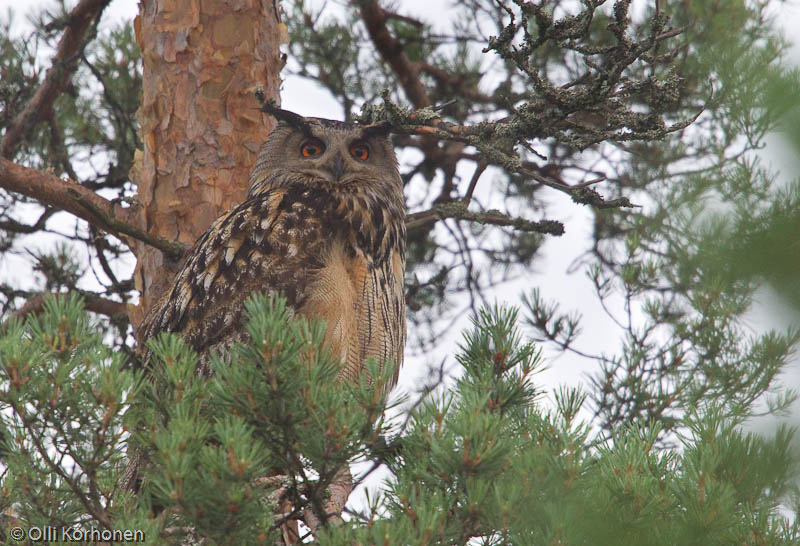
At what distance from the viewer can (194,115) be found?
2916 millimetres

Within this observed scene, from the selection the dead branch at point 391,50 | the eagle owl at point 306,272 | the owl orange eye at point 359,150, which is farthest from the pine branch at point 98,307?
the dead branch at point 391,50

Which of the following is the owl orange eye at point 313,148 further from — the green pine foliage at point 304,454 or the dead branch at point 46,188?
the green pine foliage at point 304,454

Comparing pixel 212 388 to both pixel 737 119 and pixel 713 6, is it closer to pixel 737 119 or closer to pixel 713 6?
pixel 737 119

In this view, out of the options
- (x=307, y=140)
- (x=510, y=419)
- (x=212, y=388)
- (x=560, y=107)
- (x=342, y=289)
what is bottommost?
(x=510, y=419)

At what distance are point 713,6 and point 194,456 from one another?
125 inches

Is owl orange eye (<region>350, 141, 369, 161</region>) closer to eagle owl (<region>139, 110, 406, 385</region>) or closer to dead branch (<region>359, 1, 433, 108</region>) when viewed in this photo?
eagle owl (<region>139, 110, 406, 385</region>)

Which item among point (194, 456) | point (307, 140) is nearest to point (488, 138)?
point (307, 140)

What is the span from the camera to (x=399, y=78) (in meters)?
3.82

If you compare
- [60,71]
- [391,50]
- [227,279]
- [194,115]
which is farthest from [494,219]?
[60,71]

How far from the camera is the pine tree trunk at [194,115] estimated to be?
2857 millimetres

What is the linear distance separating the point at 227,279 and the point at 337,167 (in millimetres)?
668

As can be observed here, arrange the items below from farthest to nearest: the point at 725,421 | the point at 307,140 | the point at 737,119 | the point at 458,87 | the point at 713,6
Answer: the point at 458,87 < the point at 713,6 < the point at 307,140 < the point at 725,421 < the point at 737,119

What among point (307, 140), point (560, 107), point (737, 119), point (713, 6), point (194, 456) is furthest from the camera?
point (713, 6)

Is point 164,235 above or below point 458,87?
below
